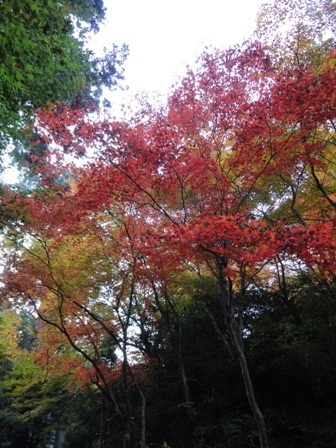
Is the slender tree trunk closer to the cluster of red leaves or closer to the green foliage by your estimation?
the cluster of red leaves

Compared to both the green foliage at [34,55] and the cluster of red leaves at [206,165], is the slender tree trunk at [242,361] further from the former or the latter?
the green foliage at [34,55]

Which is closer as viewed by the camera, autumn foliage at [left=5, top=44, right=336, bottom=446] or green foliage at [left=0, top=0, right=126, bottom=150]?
green foliage at [left=0, top=0, right=126, bottom=150]

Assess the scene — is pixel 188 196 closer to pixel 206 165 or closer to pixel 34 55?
pixel 206 165

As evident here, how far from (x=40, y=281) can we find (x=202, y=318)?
7004 millimetres

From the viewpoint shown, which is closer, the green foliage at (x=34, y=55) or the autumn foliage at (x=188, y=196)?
the green foliage at (x=34, y=55)

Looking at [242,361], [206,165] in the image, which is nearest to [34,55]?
[206,165]

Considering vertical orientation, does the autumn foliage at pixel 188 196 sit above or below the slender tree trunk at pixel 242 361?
above

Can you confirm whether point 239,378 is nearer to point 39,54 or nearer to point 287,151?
point 287,151

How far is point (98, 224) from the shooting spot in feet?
34.0

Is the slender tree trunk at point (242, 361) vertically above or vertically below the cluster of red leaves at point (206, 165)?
below

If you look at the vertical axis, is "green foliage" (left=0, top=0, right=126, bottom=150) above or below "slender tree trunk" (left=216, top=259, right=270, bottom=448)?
above

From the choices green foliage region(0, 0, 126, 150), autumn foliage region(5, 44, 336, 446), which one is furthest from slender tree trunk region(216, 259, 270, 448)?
green foliage region(0, 0, 126, 150)

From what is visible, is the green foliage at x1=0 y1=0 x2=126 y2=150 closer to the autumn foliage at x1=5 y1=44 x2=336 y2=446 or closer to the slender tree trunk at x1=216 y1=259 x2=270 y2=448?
the autumn foliage at x1=5 y1=44 x2=336 y2=446

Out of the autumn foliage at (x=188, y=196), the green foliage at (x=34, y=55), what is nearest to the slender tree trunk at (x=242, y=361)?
the autumn foliage at (x=188, y=196)
